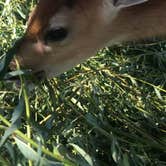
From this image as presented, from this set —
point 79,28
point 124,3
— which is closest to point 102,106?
point 79,28

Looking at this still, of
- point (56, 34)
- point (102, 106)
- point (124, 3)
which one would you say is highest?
point (124, 3)

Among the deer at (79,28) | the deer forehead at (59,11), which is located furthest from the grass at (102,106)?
the deer forehead at (59,11)

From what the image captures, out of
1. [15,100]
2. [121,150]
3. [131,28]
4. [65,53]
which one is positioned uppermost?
[131,28]

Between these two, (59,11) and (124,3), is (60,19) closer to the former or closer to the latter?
(59,11)

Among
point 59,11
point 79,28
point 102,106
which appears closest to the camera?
point 59,11

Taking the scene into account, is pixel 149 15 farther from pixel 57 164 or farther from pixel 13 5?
pixel 57 164

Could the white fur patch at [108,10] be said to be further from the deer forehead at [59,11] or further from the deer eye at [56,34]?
the deer eye at [56,34]

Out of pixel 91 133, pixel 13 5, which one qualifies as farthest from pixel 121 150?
pixel 13 5
